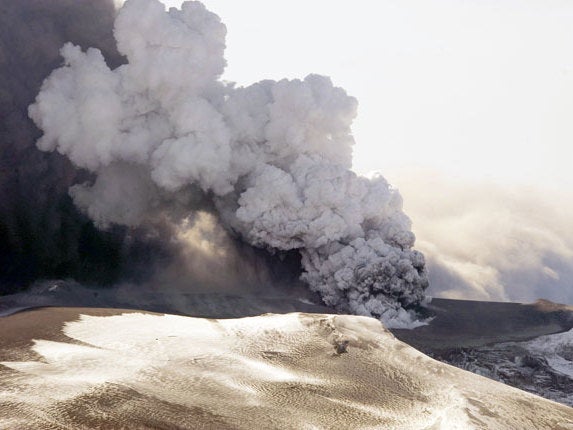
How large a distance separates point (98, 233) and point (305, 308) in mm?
15194

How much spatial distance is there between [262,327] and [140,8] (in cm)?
2904

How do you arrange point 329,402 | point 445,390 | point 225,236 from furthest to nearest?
point 225,236
point 445,390
point 329,402

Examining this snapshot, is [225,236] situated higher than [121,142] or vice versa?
[121,142]

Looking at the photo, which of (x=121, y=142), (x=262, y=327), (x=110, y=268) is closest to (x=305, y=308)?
(x=110, y=268)

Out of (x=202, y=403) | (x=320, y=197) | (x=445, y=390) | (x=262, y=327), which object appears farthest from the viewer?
(x=320, y=197)

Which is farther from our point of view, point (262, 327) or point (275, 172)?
point (275, 172)

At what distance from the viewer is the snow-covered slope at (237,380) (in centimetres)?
1207

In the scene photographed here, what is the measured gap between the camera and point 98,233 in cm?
4194

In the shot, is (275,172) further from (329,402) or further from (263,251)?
(329,402)

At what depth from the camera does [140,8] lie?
133 feet

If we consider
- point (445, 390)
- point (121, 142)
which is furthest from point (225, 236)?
point (445, 390)

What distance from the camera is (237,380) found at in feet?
48.2

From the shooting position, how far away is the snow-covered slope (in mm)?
12070

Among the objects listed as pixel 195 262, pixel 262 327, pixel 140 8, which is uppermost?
pixel 140 8
